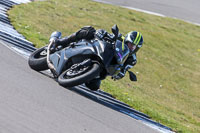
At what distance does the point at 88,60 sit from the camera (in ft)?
21.9

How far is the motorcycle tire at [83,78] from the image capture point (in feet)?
20.8

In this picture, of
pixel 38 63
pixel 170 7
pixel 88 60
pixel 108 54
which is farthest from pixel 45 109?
pixel 170 7

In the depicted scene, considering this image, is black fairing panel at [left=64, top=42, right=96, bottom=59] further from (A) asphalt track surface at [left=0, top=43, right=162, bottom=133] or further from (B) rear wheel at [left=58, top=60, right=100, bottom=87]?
(A) asphalt track surface at [left=0, top=43, right=162, bottom=133]

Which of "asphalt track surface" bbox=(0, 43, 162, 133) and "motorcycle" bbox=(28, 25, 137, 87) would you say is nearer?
"asphalt track surface" bbox=(0, 43, 162, 133)

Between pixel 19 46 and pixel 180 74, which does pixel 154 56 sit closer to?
pixel 180 74

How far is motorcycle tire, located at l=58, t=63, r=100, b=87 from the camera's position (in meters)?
6.34

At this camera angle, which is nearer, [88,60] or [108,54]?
[88,60]

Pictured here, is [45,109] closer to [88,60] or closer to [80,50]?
[88,60]

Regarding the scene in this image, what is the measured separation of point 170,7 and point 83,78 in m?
16.9

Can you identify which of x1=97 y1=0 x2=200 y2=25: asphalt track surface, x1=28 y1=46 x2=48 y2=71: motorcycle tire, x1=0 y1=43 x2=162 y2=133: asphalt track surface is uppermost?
x1=0 y1=43 x2=162 y2=133: asphalt track surface

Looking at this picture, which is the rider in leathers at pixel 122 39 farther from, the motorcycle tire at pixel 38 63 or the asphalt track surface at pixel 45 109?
the asphalt track surface at pixel 45 109

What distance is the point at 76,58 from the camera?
277 inches

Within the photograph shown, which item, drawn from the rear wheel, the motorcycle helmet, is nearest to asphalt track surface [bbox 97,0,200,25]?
the motorcycle helmet

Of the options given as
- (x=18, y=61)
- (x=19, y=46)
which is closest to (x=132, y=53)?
(x=18, y=61)
